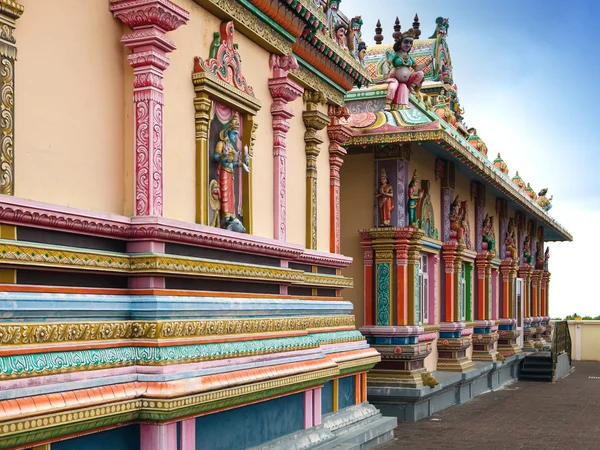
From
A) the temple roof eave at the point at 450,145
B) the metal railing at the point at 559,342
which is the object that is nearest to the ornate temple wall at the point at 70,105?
the temple roof eave at the point at 450,145

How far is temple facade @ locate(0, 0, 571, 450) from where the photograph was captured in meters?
5.26

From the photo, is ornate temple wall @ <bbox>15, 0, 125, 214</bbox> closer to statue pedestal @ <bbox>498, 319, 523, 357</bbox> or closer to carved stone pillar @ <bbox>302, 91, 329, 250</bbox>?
carved stone pillar @ <bbox>302, 91, 329, 250</bbox>

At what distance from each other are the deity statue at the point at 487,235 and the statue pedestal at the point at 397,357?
6245 millimetres

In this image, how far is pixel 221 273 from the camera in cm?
700

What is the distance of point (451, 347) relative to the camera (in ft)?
52.6

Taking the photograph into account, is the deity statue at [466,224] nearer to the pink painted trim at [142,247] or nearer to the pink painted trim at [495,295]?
the pink painted trim at [495,295]

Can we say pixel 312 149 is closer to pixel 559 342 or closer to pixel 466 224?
pixel 466 224

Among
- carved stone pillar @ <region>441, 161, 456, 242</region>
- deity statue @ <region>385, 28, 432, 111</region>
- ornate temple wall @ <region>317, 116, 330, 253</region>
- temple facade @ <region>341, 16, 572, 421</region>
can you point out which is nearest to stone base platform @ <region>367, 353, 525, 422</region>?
temple facade @ <region>341, 16, 572, 421</region>

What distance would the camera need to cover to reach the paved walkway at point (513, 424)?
11719 millimetres

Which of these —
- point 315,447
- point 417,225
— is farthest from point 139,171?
point 417,225

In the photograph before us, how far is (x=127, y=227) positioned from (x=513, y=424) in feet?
30.8

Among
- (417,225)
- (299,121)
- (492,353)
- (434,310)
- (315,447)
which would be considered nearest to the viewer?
(315,447)

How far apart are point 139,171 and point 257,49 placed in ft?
8.74

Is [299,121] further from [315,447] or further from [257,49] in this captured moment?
[315,447]
